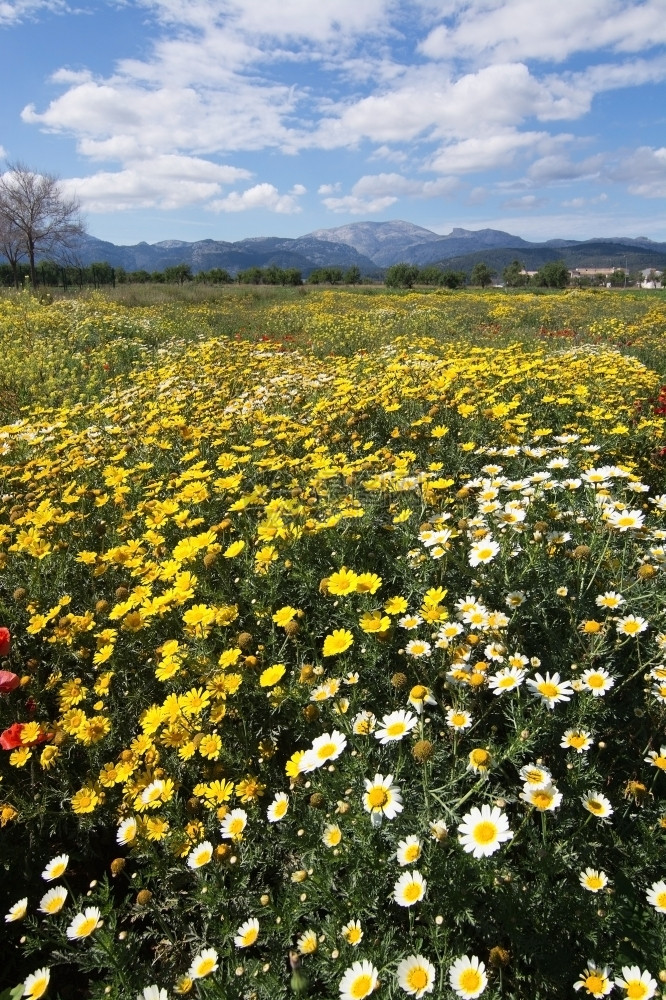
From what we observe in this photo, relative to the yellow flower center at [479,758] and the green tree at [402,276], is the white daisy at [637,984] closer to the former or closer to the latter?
the yellow flower center at [479,758]

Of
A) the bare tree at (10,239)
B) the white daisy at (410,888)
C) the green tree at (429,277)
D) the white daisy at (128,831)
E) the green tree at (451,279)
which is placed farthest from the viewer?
the green tree at (429,277)

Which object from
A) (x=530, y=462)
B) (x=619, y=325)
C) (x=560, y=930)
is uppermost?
(x=619, y=325)

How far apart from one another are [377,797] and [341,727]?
334mm

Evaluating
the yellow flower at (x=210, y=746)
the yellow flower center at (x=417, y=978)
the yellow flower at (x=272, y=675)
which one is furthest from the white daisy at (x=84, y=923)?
the yellow flower center at (x=417, y=978)

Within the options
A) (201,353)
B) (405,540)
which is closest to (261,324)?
(201,353)

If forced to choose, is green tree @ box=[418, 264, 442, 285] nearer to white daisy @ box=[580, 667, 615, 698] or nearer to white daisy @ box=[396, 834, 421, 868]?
white daisy @ box=[580, 667, 615, 698]

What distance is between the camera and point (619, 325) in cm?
999

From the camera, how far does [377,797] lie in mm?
1478

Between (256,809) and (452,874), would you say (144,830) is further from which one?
(452,874)

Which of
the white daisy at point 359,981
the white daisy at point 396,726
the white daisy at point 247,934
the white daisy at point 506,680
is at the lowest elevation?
the white daisy at point 247,934

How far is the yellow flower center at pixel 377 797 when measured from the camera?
1.46 m

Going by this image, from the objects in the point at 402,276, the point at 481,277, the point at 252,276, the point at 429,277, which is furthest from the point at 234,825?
the point at 481,277

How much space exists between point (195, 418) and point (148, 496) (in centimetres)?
133

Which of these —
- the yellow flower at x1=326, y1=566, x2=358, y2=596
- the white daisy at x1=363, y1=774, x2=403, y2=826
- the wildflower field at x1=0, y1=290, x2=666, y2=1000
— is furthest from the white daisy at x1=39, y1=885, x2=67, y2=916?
the yellow flower at x1=326, y1=566, x2=358, y2=596
